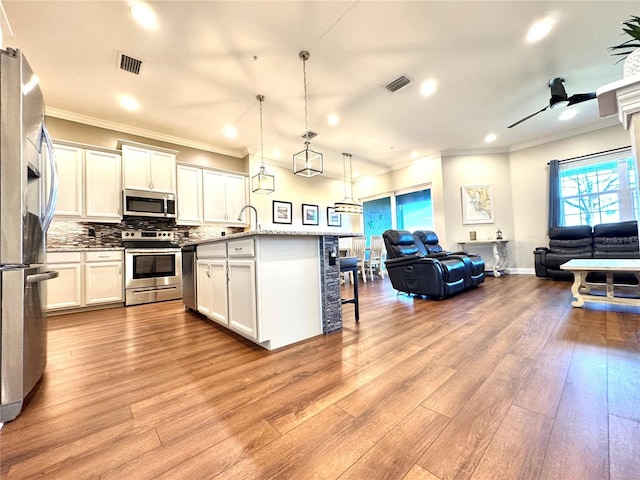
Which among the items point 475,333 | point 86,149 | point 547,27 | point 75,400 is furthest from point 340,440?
point 86,149

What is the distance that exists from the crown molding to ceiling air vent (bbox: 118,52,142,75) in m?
1.58

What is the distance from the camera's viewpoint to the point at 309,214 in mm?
6785

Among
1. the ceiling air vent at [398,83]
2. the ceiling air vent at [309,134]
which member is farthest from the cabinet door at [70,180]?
the ceiling air vent at [398,83]

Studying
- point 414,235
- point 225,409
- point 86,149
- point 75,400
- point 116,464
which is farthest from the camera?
point 414,235

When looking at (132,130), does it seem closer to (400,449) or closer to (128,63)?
(128,63)

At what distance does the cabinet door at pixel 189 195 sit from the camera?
456 centimetres

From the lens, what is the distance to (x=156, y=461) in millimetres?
917

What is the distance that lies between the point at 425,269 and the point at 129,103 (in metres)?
4.83

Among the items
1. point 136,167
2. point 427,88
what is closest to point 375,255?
point 427,88

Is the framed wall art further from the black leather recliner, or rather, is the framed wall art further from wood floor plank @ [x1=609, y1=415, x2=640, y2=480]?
wood floor plank @ [x1=609, y1=415, x2=640, y2=480]

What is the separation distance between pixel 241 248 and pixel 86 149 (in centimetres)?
355

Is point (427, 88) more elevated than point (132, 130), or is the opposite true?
point (427, 88)

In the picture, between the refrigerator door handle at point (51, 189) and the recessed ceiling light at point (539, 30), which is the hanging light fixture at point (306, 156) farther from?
the recessed ceiling light at point (539, 30)

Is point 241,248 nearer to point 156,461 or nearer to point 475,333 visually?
point 156,461
